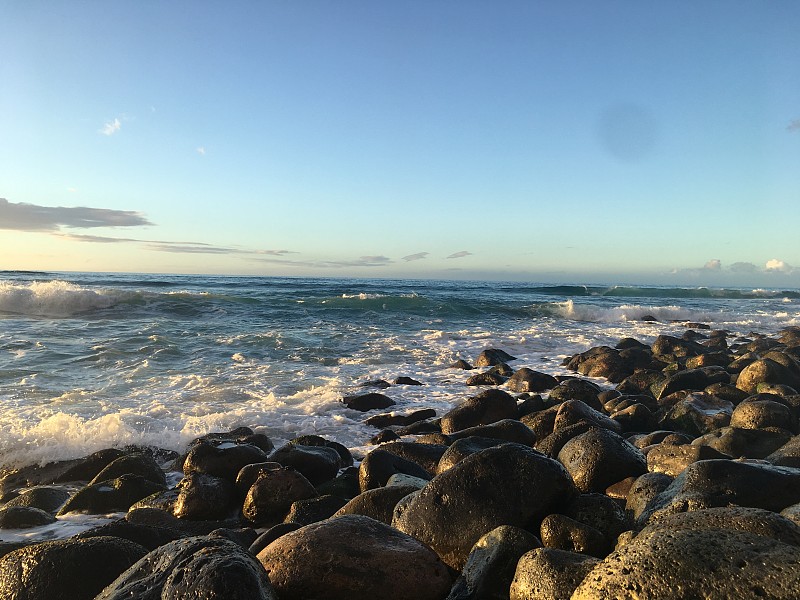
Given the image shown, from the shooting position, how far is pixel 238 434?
24.7 ft

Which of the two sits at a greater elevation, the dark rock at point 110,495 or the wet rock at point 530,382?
the wet rock at point 530,382

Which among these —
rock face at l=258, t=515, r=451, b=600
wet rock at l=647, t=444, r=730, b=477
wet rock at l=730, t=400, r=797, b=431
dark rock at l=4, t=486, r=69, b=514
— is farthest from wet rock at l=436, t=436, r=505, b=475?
dark rock at l=4, t=486, r=69, b=514

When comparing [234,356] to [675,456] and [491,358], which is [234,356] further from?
[675,456]

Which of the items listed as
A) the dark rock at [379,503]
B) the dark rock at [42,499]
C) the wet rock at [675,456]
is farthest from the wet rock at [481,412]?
the dark rock at [42,499]

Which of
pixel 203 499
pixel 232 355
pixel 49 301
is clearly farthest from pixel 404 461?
pixel 49 301

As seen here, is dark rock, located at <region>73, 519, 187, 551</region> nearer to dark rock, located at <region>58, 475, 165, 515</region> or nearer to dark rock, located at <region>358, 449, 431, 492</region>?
dark rock, located at <region>58, 475, 165, 515</region>

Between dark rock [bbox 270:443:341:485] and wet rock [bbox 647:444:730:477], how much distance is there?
353cm

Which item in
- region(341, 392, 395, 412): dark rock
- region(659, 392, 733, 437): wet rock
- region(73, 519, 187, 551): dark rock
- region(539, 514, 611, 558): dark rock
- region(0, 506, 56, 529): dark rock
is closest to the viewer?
region(539, 514, 611, 558): dark rock

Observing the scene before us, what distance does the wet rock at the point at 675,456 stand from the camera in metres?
5.23

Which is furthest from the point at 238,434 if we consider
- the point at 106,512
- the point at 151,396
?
the point at 151,396

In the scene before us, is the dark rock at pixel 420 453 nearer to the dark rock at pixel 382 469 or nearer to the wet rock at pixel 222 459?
the dark rock at pixel 382 469

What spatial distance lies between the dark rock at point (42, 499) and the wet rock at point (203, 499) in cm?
130

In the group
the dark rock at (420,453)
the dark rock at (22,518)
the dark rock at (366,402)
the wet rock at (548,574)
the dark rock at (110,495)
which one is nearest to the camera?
the wet rock at (548,574)

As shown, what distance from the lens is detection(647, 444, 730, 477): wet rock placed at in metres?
5.23
